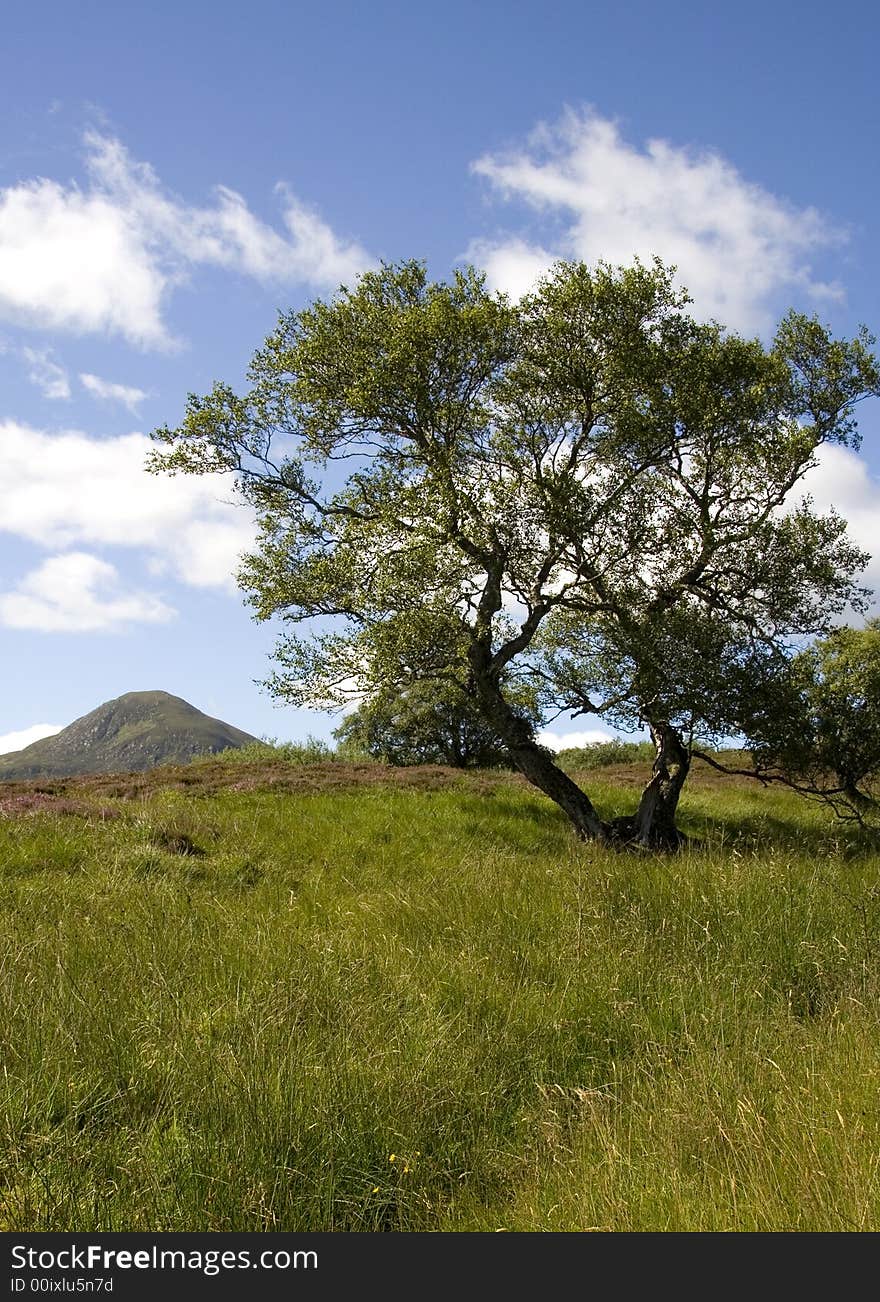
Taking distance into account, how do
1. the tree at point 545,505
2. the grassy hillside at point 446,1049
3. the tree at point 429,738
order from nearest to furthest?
the grassy hillside at point 446,1049, the tree at point 545,505, the tree at point 429,738

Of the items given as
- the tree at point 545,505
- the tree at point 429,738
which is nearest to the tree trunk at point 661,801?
the tree at point 545,505

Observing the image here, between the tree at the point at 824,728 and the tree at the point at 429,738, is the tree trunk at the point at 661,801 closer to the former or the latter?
the tree at the point at 824,728

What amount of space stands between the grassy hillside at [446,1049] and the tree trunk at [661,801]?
671cm

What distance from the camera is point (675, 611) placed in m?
19.0

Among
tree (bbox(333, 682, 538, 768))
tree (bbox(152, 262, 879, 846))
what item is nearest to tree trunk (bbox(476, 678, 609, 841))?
tree (bbox(152, 262, 879, 846))

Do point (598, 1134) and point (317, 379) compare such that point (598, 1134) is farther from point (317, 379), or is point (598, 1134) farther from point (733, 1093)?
point (317, 379)

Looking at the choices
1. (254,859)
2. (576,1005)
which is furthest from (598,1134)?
(254,859)

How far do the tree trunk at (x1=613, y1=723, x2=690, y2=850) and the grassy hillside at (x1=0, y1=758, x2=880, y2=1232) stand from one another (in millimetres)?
6715

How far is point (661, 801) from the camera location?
20.4m

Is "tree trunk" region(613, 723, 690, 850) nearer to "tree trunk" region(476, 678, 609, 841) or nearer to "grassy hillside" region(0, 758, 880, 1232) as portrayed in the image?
"tree trunk" region(476, 678, 609, 841)

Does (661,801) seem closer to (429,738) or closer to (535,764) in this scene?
(535,764)

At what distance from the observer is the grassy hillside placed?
15.3 feet

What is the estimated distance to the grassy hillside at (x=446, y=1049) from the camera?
4.66m

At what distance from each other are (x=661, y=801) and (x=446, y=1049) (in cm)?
1501
